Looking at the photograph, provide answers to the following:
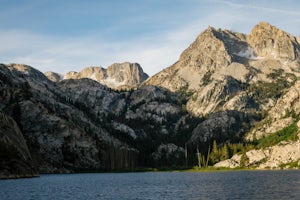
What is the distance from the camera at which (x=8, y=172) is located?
167 m

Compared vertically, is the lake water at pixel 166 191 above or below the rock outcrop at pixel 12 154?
below

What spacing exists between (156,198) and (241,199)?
62.7 ft

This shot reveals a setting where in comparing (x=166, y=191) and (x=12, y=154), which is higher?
(x=12, y=154)

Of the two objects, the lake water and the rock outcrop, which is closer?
the lake water

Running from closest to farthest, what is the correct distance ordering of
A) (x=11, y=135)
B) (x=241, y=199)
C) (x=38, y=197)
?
(x=241, y=199), (x=38, y=197), (x=11, y=135)

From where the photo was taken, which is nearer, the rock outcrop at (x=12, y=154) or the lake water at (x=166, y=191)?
the lake water at (x=166, y=191)

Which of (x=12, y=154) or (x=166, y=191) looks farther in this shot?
(x=12, y=154)

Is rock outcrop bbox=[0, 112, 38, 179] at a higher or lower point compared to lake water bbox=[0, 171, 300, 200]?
higher

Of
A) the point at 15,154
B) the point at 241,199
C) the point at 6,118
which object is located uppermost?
the point at 6,118

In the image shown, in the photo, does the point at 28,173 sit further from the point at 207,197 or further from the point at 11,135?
the point at 207,197

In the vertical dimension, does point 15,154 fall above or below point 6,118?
below

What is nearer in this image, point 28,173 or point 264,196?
point 264,196

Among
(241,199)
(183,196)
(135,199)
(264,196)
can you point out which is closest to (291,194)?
(264,196)

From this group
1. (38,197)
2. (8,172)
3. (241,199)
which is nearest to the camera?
(241,199)
